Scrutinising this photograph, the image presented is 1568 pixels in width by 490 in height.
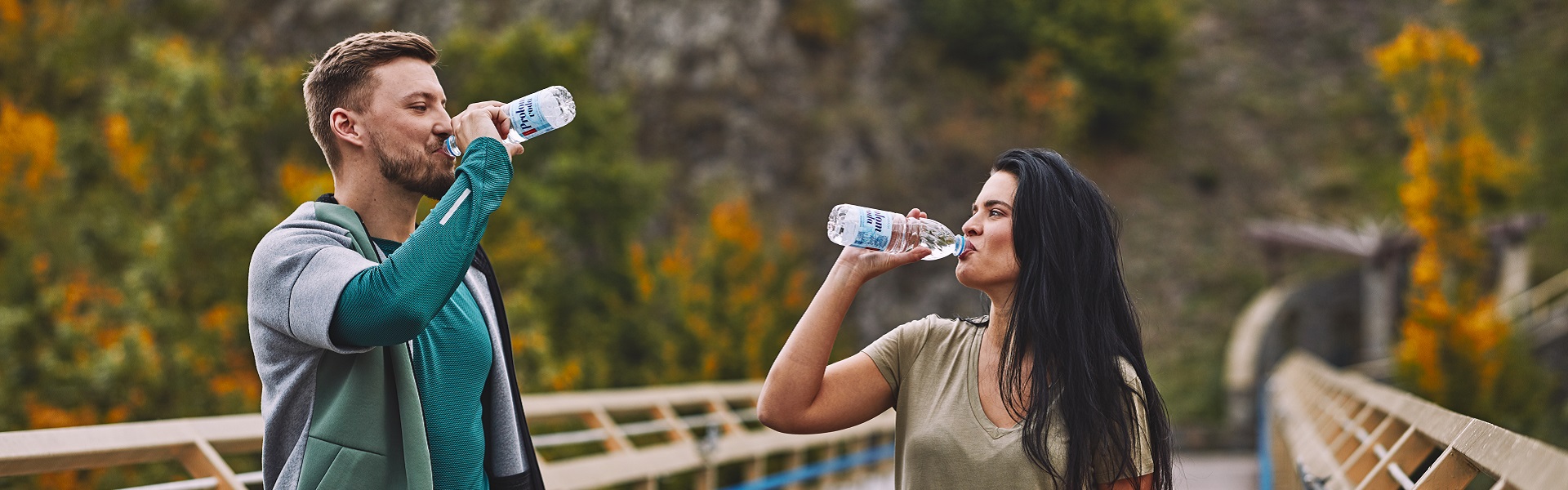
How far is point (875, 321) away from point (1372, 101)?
19.3 metres

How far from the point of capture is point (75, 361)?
54.3 feet

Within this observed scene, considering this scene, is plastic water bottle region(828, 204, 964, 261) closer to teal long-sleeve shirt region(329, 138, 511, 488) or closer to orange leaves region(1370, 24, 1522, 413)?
teal long-sleeve shirt region(329, 138, 511, 488)

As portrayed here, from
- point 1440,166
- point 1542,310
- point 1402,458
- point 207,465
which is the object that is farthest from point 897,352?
point 1542,310

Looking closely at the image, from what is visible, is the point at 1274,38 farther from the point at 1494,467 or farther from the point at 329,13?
the point at 1494,467

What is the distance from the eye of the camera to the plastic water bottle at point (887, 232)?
244 cm

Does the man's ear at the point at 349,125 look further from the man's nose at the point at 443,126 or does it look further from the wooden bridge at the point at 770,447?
the wooden bridge at the point at 770,447

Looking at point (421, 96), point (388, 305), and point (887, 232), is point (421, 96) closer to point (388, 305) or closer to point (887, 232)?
point (388, 305)

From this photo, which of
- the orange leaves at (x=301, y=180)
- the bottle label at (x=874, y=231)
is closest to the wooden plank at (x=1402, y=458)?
the bottle label at (x=874, y=231)

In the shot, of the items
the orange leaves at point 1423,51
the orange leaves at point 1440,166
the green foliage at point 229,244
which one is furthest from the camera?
the green foliage at point 229,244

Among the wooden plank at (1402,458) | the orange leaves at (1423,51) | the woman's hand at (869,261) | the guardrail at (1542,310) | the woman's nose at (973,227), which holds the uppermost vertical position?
Result: the orange leaves at (1423,51)

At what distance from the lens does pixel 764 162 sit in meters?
28.1

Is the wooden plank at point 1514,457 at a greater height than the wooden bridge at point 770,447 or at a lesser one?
greater

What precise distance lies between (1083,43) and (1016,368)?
34.7m

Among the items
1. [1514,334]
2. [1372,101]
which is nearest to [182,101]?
[1514,334]
